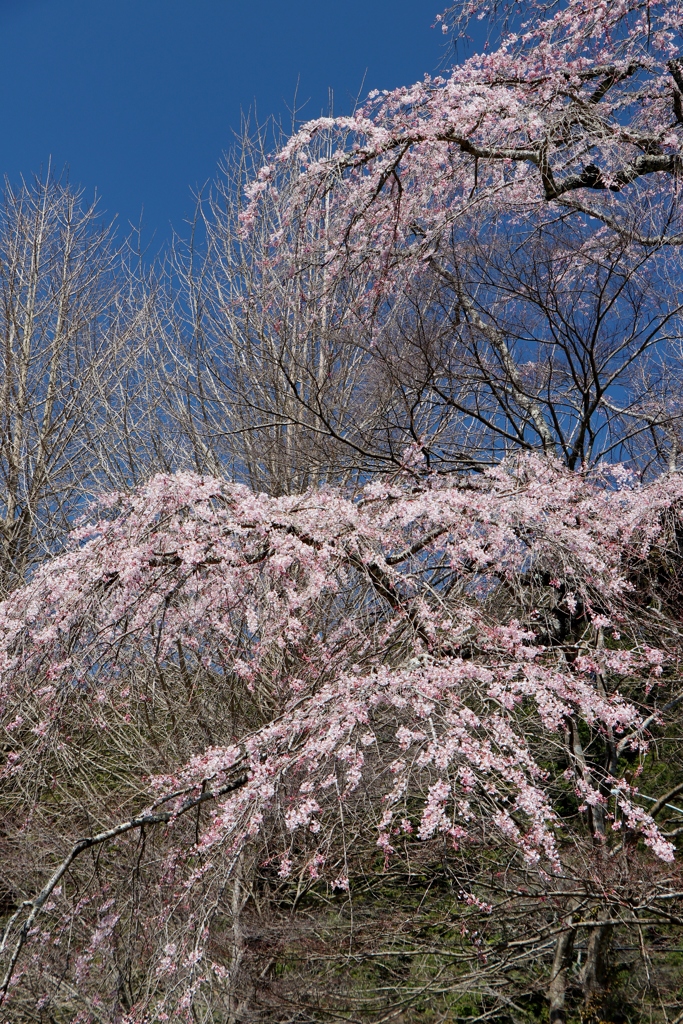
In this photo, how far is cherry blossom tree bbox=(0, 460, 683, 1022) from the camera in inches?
135

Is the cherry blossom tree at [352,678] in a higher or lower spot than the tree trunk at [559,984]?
higher

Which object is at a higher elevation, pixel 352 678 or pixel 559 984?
pixel 352 678

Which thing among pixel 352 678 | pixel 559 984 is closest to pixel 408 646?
pixel 352 678

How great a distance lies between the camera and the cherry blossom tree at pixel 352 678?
342 centimetres

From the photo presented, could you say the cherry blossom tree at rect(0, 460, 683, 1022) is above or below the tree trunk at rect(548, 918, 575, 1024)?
above

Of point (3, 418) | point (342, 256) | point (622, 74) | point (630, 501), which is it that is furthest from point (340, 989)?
point (3, 418)

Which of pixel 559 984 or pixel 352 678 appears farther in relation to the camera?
pixel 559 984

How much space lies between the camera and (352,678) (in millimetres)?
3576

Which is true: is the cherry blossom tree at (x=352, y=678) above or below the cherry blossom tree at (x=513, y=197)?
below

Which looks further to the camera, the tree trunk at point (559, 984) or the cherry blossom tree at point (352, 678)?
the tree trunk at point (559, 984)

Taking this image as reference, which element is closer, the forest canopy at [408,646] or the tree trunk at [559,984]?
the forest canopy at [408,646]

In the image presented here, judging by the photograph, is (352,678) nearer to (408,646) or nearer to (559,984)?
(408,646)

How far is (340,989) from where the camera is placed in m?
6.01

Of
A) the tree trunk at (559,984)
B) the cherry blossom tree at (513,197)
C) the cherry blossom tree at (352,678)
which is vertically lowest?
the tree trunk at (559,984)
